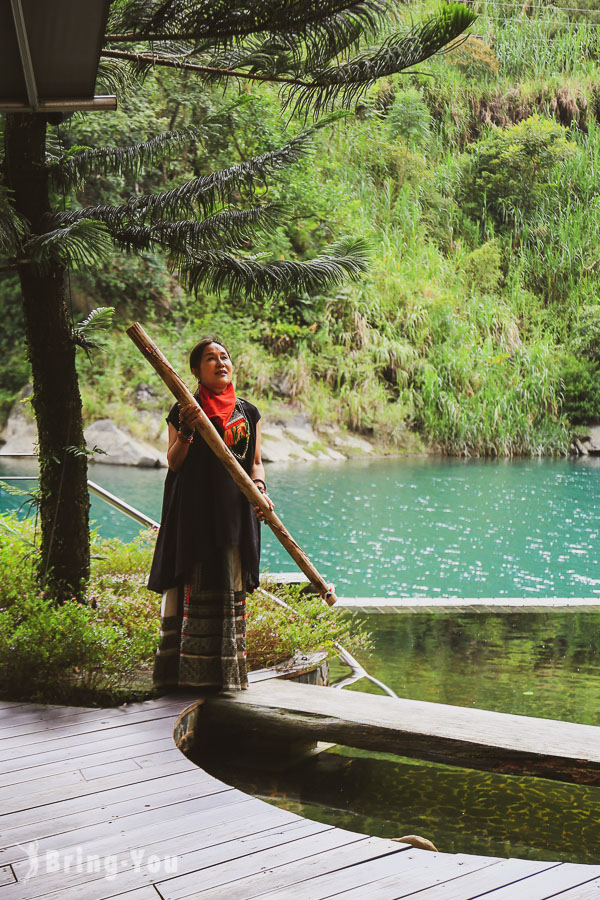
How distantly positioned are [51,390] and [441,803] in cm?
201

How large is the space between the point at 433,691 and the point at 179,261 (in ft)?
7.28

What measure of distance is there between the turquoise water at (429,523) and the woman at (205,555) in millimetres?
4359

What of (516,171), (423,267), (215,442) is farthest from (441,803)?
(516,171)

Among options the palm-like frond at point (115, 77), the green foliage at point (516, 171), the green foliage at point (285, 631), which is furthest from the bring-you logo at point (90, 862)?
the green foliage at point (516, 171)

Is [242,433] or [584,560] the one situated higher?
[242,433]

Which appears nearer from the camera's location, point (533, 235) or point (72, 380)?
point (72, 380)

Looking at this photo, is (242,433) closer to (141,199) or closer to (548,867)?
(141,199)

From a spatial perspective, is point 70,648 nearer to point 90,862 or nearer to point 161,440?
point 90,862

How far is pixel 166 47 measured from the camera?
3.73m

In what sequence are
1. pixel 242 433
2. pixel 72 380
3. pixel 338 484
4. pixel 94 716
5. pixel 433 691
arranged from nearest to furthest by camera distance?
pixel 94 716 < pixel 242 433 < pixel 72 380 < pixel 433 691 < pixel 338 484

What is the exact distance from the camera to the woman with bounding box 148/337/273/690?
296cm

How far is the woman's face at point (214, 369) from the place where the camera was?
3.04 m

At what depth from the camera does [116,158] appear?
3.84m

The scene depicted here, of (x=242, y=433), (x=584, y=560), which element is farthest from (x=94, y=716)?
(x=584, y=560)
